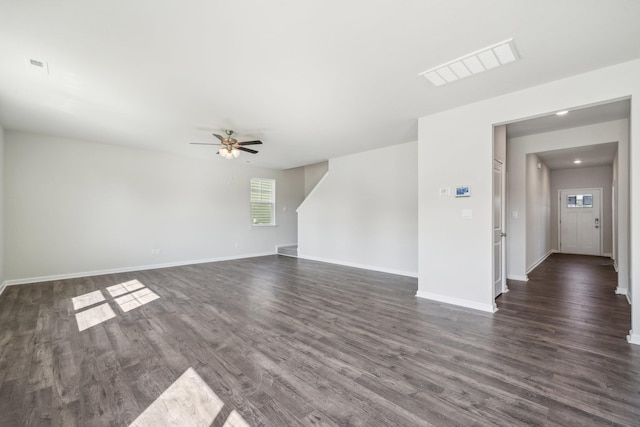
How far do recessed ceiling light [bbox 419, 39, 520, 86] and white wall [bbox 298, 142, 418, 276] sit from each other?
8.80 feet

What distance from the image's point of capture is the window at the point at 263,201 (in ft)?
27.3

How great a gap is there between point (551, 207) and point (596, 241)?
1481mm

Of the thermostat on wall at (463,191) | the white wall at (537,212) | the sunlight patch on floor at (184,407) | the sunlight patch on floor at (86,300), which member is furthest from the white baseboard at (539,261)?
the sunlight patch on floor at (86,300)

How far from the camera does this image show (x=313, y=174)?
9609 millimetres

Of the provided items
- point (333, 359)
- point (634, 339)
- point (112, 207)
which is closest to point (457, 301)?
point (634, 339)

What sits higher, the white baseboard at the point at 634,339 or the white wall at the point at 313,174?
the white wall at the point at 313,174

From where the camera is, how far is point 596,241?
8086 mm

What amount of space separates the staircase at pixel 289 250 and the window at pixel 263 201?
876 millimetres

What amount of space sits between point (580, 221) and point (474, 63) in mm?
8806

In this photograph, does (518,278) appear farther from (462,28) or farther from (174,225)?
(174,225)

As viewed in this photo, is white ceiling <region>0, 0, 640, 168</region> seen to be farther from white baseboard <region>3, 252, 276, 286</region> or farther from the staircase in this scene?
the staircase

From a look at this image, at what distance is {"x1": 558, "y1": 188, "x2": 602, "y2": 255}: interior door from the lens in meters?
8.02

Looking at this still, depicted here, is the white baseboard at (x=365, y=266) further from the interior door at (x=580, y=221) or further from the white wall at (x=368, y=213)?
the interior door at (x=580, y=221)

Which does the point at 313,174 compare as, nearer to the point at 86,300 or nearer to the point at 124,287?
the point at 124,287
